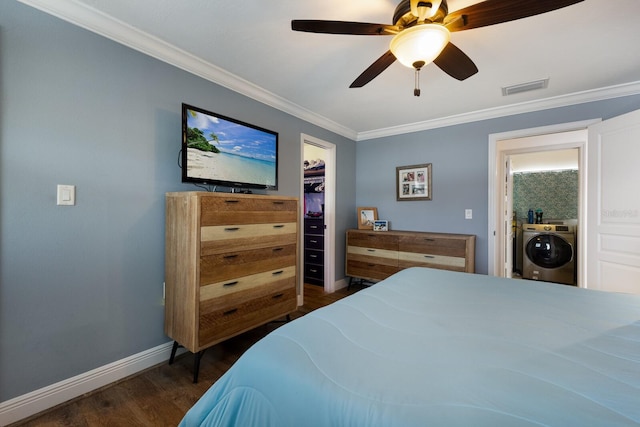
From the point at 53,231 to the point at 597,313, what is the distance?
275cm

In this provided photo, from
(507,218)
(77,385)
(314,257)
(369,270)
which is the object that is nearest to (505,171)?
(507,218)

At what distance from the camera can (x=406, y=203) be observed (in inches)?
146

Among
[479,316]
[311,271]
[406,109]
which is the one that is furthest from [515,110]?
[311,271]

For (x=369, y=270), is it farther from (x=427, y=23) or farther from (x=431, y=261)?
(x=427, y=23)

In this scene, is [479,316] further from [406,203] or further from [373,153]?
[373,153]

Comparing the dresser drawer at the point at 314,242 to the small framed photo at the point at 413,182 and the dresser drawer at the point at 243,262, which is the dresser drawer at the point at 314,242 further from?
the dresser drawer at the point at 243,262

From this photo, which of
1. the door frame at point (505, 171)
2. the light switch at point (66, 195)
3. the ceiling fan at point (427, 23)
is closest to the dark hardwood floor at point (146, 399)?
the light switch at point (66, 195)

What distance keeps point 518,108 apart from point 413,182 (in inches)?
53.9

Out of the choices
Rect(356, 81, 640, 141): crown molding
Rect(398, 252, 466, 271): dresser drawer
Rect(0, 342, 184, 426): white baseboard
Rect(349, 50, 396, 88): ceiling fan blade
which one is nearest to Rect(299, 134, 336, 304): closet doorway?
Rect(356, 81, 640, 141): crown molding

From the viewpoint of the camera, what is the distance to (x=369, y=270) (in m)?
3.49

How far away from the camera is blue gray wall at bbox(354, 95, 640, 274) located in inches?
112

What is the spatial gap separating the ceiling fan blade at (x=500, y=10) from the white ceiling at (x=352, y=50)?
0.32 metres

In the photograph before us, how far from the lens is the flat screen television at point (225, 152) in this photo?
1949mm

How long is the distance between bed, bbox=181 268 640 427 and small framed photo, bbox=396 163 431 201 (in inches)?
95.0
